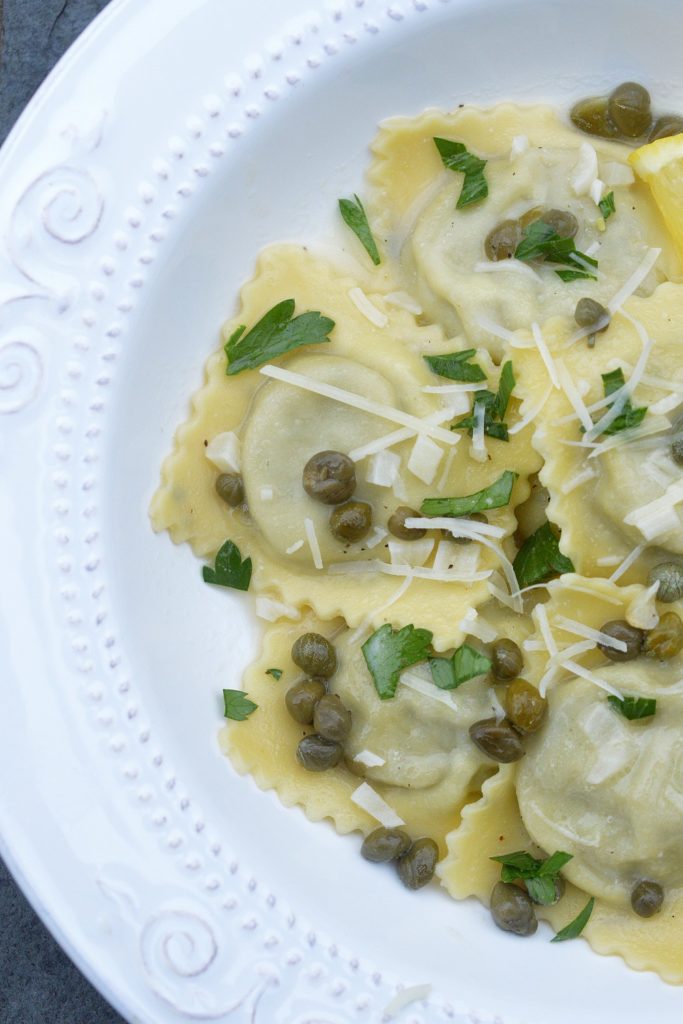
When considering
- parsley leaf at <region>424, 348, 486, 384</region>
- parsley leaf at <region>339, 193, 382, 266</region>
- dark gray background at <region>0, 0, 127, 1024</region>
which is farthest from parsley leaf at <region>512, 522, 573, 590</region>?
dark gray background at <region>0, 0, 127, 1024</region>

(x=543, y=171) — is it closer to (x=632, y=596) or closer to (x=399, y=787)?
(x=632, y=596)

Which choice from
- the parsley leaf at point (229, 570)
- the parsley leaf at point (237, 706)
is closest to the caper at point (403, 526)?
the parsley leaf at point (229, 570)

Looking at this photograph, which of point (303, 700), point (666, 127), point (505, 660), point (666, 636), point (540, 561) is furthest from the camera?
point (666, 127)

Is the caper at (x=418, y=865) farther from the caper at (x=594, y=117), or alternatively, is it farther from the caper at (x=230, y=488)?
the caper at (x=594, y=117)

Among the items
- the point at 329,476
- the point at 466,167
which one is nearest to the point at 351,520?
the point at 329,476

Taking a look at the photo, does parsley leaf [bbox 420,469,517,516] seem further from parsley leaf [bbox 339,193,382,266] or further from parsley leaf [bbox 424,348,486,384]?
parsley leaf [bbox 339,193,382,266]

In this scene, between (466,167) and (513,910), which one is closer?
(513,910)

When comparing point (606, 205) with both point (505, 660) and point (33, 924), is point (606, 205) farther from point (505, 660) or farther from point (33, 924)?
point (33, 924)
